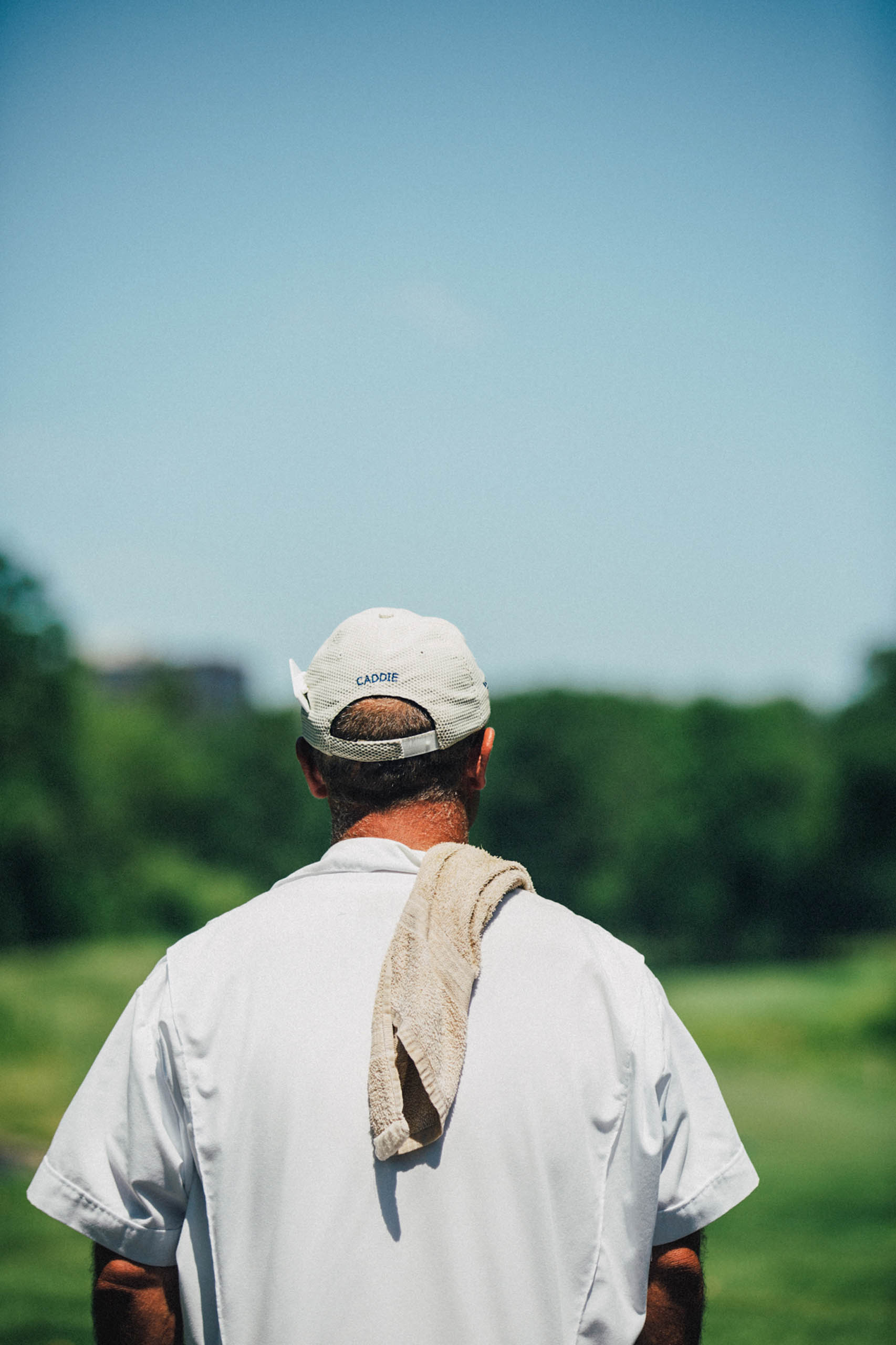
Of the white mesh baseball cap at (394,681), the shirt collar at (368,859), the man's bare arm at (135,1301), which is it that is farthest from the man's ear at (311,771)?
the man's bare arm at (135,1301)

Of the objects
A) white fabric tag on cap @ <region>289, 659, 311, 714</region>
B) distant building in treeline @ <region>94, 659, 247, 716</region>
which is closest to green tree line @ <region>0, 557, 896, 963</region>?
distant building in treeline @ <region>94, 659, 247, 716</region>

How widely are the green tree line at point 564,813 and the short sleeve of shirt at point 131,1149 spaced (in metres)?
28.2

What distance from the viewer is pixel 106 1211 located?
1874 millimetres

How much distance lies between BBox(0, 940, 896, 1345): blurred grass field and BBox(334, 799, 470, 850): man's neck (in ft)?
21.2

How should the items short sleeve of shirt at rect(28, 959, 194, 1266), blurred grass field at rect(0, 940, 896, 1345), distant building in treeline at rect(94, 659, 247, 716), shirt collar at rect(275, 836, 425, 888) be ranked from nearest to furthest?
short sleeve of shirt at rect(28, 959, 194, 1266), shirt collar at rect(275, 836, 425, 888), blurred grass field at rect(0, 940, 896, 1345), distant building in treeline at rect(94, 659, 247, 716)

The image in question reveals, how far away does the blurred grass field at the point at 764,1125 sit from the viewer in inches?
335

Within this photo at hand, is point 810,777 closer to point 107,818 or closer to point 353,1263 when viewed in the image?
point 107,818

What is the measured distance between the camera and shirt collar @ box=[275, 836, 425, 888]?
6.44 ft

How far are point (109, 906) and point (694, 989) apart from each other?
575 inches

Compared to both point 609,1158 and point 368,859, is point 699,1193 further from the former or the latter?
point 368,859

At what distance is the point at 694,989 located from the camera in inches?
1118

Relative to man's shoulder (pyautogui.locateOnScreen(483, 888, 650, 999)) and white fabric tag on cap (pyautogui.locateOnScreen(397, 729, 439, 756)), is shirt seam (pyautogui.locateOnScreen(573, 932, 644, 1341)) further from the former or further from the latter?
white fabric tag on cap (pyautogui.locateOnScreen(397, 729, 439, 756))

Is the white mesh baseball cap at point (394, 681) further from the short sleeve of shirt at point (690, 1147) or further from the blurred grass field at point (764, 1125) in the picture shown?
the blurred grass field at point (764, 1125)

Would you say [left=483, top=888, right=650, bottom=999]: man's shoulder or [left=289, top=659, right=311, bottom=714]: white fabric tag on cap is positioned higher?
[left=289, top=659, right=311, bottom=714]: white fabric tag on cap
